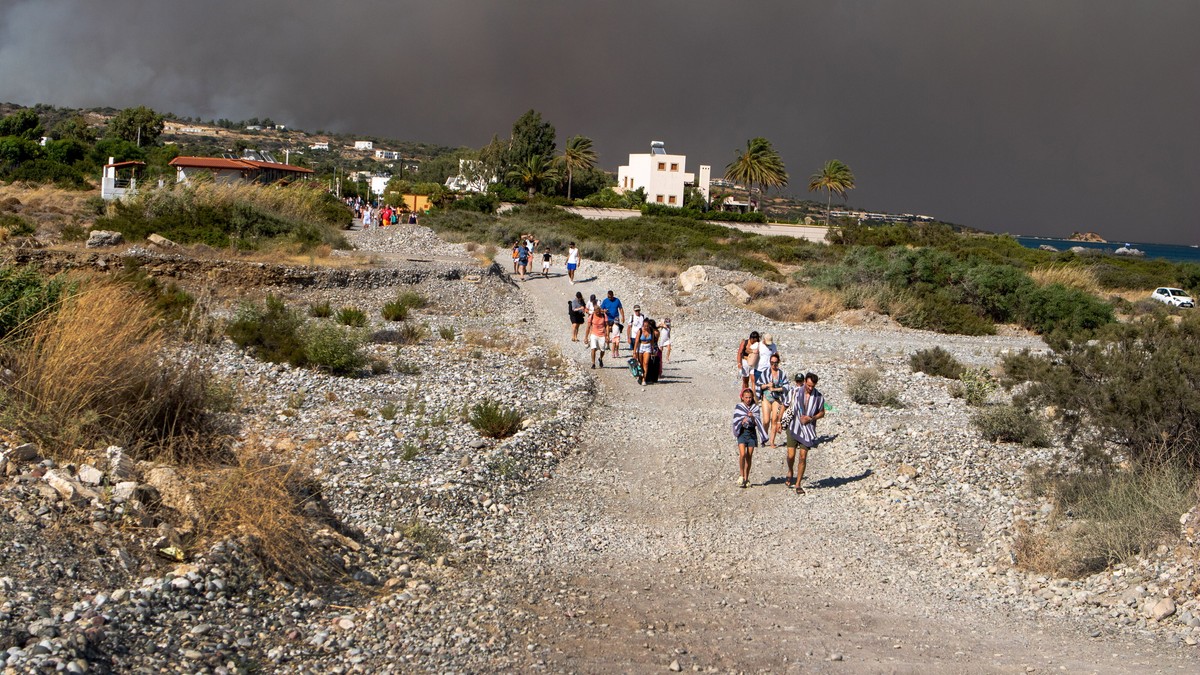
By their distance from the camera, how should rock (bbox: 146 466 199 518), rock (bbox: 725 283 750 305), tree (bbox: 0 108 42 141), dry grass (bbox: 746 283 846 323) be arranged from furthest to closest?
tree (bbox: 0 108 42 141) → rock (bbox: 725 283 750 305) → dry grass (bbox: 746 283 846 323) → rock (bbox: 146 466 199 518)

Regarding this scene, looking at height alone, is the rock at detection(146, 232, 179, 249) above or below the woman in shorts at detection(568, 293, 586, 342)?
above

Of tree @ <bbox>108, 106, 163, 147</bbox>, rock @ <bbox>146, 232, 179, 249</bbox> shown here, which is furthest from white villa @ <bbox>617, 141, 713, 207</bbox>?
rock @ <bbox>146, 232, 179, 249</bbox>

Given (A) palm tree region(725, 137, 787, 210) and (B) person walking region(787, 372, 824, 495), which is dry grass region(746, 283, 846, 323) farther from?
(A) palm tree region(725, 137, 787, 210)

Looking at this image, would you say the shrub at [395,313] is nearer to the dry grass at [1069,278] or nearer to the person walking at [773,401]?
the person walking at [773,401]

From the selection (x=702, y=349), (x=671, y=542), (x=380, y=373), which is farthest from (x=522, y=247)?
(x=671, y=542)

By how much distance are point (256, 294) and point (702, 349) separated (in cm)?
1327

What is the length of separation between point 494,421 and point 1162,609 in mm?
8384

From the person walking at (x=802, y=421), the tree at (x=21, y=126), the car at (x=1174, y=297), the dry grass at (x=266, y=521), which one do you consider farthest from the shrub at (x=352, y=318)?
the tree at (x=21, y=126)

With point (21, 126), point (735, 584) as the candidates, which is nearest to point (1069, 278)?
point (735, 584)

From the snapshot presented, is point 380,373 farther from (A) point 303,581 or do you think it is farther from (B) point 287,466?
(A) point 303,581

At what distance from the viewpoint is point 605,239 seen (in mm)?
56594

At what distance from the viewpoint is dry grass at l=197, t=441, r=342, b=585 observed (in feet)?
23.6

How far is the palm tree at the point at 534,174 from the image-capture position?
3893 inches

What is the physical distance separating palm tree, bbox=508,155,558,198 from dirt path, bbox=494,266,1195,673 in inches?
3413
